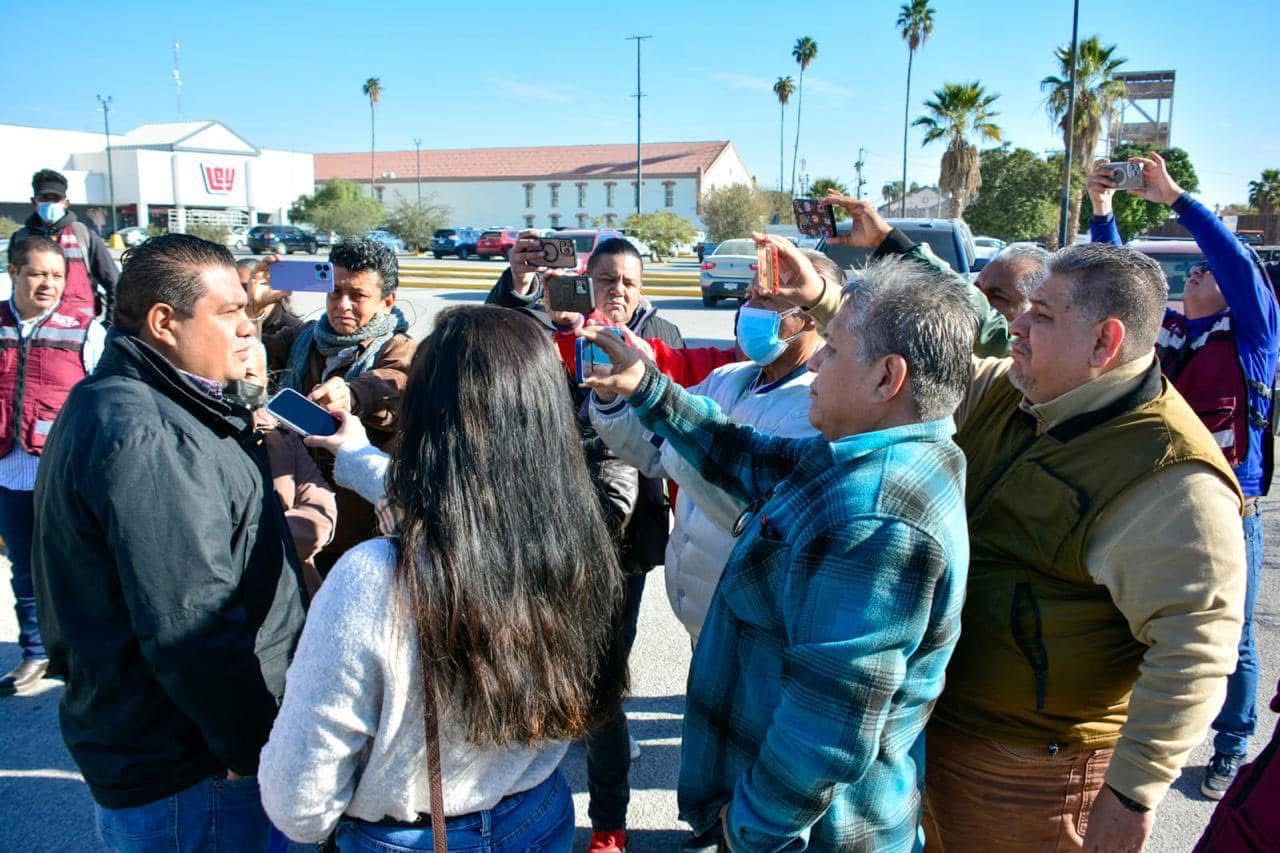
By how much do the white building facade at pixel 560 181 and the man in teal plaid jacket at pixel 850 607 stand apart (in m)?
68.1

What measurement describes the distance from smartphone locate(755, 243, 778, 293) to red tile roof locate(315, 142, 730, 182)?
228ft

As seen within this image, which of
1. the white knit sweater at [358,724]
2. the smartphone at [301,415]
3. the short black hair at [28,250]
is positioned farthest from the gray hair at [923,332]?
the short black hair at [28,250]

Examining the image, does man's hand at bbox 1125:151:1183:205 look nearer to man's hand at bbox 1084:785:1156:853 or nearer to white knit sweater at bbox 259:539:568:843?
man's hand at bbox 1084:785:1156:853

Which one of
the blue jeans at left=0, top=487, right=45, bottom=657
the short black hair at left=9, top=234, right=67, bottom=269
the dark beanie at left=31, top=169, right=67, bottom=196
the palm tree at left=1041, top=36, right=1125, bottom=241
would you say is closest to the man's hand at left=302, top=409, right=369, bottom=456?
the blue jeans at left=0, top=487, right=45, bottom=657

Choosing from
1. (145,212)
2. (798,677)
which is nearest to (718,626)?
(798,677)

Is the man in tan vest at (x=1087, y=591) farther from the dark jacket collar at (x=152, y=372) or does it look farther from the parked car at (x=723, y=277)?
the parked car at (x=723, y=277)

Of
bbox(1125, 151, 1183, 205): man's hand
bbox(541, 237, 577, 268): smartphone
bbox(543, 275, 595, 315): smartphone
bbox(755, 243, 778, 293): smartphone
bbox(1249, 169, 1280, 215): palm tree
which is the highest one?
bbox(1249, 169, 1280, 215): palm tree

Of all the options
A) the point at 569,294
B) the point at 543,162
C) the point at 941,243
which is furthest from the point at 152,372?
the point at 543,162

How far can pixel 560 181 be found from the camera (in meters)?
72.4

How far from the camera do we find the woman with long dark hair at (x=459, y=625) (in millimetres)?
1330

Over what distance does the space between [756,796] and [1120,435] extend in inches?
42.4

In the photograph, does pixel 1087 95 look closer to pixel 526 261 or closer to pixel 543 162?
pixel 526 261

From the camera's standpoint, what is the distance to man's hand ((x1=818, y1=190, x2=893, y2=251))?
287cm

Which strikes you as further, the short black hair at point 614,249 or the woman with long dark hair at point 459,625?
the short black hair at point 614,249
